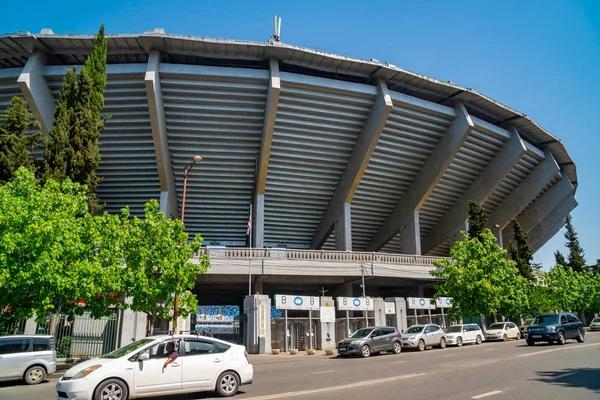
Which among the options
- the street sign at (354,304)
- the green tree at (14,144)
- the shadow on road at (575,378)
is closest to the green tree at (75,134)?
the green tree at (14,144)

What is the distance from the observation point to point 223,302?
34.7 metres

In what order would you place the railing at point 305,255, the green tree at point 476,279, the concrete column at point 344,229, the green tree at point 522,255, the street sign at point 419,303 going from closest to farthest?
the railing at point 305,255
the street sign at point 419,303
the green tree at point 476,279
the concrete column at point 344,229
the green tree at point 522,255

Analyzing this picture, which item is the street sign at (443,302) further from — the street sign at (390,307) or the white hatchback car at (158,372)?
the white hatchback car at (158,372)

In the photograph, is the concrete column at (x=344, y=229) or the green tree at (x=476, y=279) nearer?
the green tree at (x=476, y=279)

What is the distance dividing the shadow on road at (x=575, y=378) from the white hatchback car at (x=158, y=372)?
7.25 meters

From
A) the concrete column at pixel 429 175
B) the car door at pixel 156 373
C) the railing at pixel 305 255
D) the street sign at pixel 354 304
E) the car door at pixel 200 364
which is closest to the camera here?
the car door at pixel 156 373

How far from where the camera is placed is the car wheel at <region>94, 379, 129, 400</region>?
7738 millimetres

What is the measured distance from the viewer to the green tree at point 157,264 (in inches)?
A: 676

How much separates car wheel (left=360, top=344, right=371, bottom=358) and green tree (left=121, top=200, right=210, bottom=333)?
7.99m

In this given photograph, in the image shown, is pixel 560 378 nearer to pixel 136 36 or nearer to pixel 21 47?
pixel 136 36

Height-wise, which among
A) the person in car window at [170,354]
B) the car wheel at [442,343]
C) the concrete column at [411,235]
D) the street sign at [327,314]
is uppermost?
the concrete column at [411,235]

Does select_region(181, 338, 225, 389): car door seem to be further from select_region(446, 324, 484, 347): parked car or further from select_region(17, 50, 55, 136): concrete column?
select_region(17, 50, 55, 136): concrete column

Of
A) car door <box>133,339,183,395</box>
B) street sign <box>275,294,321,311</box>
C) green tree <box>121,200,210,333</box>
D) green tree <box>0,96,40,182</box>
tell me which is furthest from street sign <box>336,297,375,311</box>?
green tree <box>0,96,40,182</box>

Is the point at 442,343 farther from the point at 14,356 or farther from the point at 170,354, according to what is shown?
the point at 14,356
